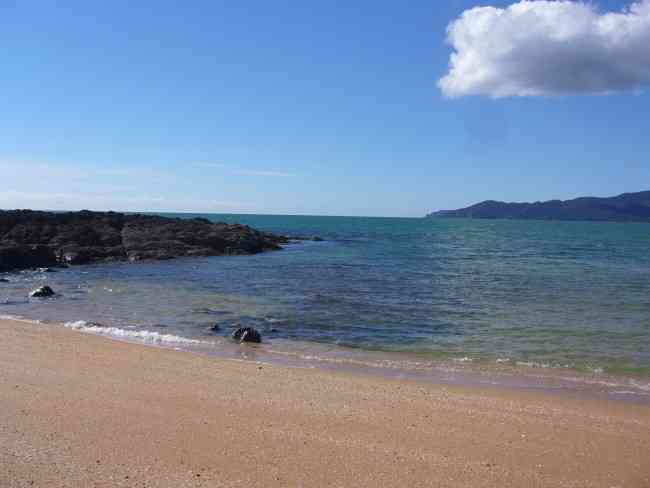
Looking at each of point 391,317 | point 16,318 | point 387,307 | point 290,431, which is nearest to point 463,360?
point 391,317

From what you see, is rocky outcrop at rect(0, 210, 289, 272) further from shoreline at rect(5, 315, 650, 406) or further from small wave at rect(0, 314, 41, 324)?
shoreline at rect(5, 315, 650, 406)

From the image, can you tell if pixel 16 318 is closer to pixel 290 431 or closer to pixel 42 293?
pixel 42 293

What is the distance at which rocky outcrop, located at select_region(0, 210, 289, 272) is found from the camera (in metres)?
36.5

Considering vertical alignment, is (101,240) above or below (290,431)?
above

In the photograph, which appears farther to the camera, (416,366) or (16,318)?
(16,318)

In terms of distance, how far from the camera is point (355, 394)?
970cm

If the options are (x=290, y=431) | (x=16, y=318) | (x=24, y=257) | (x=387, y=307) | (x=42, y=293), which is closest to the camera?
(x=290, y=431)

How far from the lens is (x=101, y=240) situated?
4378 cm

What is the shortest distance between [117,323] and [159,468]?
11.4m

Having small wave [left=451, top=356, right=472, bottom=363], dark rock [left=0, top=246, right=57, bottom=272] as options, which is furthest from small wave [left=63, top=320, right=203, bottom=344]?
dark rock [left=0, top=246, right=57, bottom=272]

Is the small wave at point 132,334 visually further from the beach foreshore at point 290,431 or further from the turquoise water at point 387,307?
the beach foreshore at point 290,431

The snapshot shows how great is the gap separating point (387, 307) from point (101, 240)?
1174 inches

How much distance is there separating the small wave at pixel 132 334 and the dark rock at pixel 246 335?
3.02 ft

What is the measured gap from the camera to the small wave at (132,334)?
1462 cm
